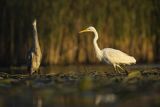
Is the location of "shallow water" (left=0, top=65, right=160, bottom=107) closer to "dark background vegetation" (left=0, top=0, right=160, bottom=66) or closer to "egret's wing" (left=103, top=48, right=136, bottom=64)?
"egret's wing" (left=103, top=48, right=136, bottom=64)

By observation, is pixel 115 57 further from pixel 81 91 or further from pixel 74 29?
pixel 81 91

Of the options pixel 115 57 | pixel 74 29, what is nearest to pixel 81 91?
pixel 115 57

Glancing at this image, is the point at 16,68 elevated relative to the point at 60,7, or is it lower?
lower

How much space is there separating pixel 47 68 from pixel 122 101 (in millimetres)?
11193

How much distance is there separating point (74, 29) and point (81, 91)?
1045 centimetres

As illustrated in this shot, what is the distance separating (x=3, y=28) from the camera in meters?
23.6

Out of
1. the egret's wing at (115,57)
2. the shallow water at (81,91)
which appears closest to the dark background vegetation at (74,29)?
the egret's wing at (115,57)

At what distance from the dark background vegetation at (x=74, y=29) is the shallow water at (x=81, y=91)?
6.58 m

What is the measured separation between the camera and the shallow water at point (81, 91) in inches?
451

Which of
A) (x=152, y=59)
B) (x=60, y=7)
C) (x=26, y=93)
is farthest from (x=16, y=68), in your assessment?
(x=26, y=93)

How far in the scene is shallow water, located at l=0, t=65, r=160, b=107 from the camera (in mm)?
11445

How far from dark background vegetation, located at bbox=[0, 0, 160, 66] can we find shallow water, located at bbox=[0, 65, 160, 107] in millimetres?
6582

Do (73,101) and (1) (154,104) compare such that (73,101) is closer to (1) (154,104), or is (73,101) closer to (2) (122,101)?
(2) (122,101)

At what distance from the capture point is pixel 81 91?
13031 mm
